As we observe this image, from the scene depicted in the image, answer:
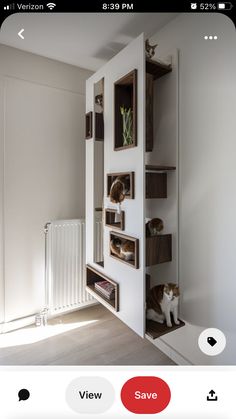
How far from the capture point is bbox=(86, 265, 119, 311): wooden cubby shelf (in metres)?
0.82

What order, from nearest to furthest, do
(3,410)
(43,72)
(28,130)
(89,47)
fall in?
(3,410), (89,47), (43,72), (28,130)

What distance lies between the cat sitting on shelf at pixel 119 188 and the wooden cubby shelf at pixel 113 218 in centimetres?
5

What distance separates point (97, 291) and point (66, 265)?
0.22m

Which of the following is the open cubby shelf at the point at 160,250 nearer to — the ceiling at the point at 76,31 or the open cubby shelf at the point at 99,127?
the open cubby shelf at the point at 99,127

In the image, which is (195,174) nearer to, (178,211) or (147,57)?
(178,211)

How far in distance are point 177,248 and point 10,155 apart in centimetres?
75

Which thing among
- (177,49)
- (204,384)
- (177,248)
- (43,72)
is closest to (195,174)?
(177,248)

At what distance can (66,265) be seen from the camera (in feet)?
3.51

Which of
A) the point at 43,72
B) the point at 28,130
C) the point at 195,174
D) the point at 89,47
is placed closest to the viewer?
the point at 89,47

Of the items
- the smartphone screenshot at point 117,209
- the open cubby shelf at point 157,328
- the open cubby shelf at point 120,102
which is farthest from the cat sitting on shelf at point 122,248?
the open cubby shelf at point 120,102

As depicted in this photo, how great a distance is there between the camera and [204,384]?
384mm

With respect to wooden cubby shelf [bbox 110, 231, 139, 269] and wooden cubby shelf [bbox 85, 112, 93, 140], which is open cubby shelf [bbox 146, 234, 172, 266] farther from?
wooden cubby shelf [bbox 85, 112, 93, 140]

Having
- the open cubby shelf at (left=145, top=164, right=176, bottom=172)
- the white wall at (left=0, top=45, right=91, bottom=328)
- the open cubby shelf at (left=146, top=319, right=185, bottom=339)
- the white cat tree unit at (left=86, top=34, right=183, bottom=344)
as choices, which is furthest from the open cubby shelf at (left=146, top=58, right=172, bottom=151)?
the open cubby shelf at (left=146, top=319, right=185, bottom=339)

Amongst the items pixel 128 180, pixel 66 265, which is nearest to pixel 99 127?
pixel 128 180
